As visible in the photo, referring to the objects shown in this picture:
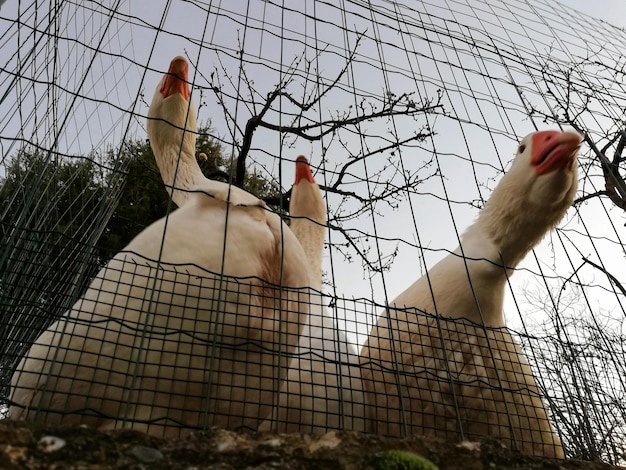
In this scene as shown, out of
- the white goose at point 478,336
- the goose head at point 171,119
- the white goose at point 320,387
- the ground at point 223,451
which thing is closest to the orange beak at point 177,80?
the goose head at point 171,119

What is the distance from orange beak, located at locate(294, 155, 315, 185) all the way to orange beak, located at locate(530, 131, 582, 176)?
136cm

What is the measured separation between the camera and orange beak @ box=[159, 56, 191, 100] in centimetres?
275

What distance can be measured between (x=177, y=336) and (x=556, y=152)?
1841 mm

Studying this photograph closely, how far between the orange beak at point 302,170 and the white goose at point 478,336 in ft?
3.76

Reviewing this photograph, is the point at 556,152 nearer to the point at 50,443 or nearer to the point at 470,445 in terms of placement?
the point at 470,445

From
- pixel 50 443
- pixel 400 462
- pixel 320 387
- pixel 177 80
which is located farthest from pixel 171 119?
pixel 400 462

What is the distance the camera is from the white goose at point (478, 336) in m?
1.92

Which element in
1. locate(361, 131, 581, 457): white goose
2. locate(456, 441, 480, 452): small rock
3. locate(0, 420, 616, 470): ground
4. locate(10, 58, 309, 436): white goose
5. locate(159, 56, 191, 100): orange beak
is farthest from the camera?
locate(159, 56, 191, 100): orange beak

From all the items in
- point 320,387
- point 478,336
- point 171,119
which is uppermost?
point 171,119

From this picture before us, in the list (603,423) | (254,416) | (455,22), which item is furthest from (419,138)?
(254,416)

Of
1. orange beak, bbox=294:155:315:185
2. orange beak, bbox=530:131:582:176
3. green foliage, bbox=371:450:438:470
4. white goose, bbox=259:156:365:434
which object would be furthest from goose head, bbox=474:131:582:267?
green foliage, bbox=371:450:438:470

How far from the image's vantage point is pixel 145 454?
0.90 m

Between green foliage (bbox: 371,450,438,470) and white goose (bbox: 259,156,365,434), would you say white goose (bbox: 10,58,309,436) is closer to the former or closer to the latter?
white goose (bbox: 259,156,365,434)

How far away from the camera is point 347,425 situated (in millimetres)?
1886
